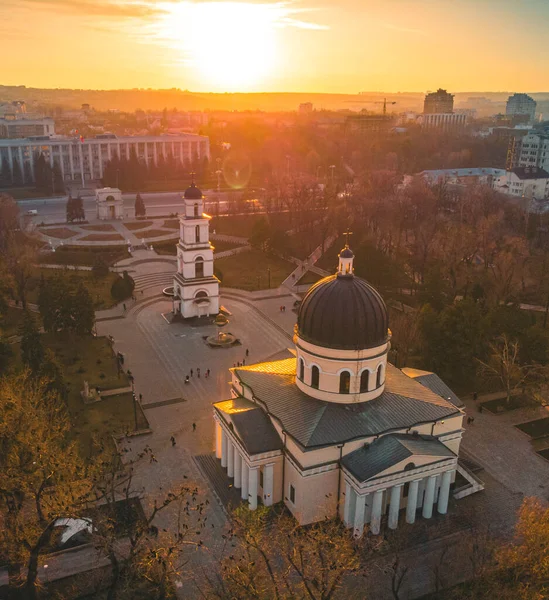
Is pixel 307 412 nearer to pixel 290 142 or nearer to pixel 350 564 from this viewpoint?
pixel 350 564

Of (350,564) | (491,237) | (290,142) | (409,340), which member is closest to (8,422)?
(350,564)

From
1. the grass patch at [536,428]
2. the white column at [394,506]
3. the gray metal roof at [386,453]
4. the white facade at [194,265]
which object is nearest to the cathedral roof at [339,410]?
the gray metal roof at [386,453]

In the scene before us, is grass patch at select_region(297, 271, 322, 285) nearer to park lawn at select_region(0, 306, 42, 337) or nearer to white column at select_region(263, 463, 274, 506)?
park lawn at select_region(0, 306, 42, 337)

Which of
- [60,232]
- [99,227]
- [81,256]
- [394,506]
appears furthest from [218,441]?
[99,227]

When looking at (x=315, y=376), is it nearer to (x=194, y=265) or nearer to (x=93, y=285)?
(x=194, y=265)

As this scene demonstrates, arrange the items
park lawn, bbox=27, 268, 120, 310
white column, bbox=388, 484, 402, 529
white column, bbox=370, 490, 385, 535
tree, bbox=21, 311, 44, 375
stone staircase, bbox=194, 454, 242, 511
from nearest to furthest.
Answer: white column, bbox=370, 490, 385, 535
white column, bbox=388, 484, 402, 529
stone staircase, bbox=194, 454, 242, 511
tree, bbox=21, 311, 44, 375
park lawn, bbox=27, 268, 120, 310

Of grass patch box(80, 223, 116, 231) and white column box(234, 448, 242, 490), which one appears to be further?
grass patch box(80, 223, 116, 231)

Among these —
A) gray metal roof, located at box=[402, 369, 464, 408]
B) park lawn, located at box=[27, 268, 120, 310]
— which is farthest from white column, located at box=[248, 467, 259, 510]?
park lawn, located at box=[27, 268, 120, 310]
